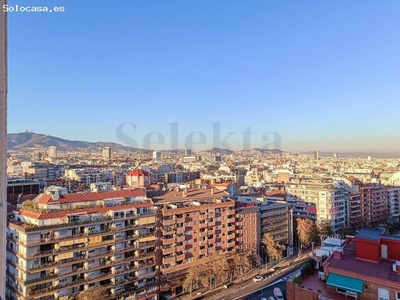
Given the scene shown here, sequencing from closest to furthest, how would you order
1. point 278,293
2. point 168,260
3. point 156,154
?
point 278,293, point 168,260, point 156,154

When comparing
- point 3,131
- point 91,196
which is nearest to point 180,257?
point 91,196

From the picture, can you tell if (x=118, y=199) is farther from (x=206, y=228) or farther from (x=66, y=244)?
(x=206, y=228)

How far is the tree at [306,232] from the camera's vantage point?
1112 inches

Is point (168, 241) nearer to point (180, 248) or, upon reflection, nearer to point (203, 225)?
point (180, 248)

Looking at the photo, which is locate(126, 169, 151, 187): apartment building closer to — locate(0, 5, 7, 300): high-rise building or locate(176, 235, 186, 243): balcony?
locate(176, 235, 186, 243): balcony

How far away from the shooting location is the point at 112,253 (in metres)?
17.2

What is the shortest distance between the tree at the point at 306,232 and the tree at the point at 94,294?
18075 mm

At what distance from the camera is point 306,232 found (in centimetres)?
2833

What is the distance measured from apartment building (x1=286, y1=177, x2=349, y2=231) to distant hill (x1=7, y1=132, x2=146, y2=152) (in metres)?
117

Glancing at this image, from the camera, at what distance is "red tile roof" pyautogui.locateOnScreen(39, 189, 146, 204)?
16859mm

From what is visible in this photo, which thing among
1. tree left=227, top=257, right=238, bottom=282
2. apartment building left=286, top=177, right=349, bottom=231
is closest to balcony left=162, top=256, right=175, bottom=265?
tree left=227, top=257, right=238, bottom=282

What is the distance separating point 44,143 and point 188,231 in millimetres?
144187

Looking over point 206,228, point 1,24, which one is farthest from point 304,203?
point 1,24

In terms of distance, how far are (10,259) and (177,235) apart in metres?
8.97
